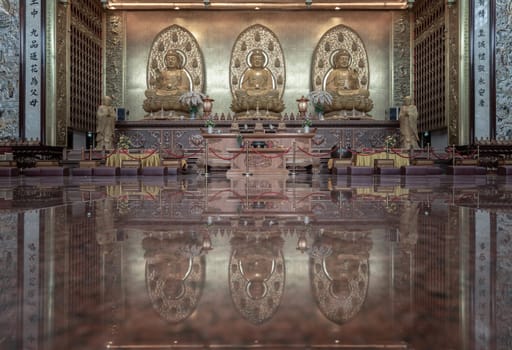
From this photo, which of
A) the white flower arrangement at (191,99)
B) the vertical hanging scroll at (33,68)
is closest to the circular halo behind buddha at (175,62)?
the white flower arrangement at (191,99)

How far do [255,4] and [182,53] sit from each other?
10.1 ft

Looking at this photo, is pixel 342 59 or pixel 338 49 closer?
pixel 342 59

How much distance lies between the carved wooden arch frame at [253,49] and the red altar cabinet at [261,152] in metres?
4.87

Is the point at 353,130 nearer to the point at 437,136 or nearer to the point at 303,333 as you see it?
the point at 437,136

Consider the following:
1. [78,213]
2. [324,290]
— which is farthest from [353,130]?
[324,290]

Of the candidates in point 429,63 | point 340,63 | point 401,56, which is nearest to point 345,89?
point 340,63

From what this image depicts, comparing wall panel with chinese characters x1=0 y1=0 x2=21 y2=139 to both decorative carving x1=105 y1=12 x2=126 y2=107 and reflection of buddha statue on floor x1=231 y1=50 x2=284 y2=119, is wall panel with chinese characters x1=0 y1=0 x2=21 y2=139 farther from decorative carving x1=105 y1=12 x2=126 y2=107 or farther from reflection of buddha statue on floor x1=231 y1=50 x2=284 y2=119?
reflection of buddha statue on floor x1=231 y1=50 x2=284 y2=119

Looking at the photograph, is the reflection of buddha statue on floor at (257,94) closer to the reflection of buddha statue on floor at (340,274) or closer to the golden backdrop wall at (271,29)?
the golden backdrop wall at (271,29)

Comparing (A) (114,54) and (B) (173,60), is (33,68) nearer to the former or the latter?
(A) (114,54)

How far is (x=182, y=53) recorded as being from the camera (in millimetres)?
16312

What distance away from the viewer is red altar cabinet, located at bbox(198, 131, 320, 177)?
9859 millimetres

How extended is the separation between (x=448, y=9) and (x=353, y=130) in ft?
14.4

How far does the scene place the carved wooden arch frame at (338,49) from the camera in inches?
641

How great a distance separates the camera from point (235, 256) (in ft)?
3.33
